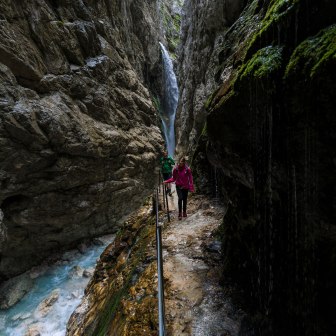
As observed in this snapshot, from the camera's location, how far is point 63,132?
1440 centimetres

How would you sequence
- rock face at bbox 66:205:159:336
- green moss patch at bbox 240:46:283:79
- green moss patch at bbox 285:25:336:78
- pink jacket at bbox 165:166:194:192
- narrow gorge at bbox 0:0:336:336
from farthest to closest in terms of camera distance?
pink jacket at bbox 165:166:194:192
rock face at bbox 66:205:159:336
green moss patch at bbox 240:46:283:79
narrow gorge at bbox 0:0:336:336
green moss patch at bbox 285:25:336:78

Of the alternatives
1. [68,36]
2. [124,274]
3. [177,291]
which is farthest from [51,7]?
[177,291]

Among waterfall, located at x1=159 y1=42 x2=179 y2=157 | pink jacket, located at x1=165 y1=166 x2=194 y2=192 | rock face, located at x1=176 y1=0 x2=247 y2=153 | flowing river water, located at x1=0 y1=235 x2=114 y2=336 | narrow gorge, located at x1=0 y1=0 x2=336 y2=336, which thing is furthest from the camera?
waterfall, located at x1=159 y1=42 x2=179 y2=157

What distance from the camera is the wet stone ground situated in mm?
4840

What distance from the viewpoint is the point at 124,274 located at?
7.35m

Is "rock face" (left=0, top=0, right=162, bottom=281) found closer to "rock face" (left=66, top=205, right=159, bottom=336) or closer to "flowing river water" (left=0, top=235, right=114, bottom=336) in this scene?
"flowing river water" (left=0, top=235, right=114, bottom=336)

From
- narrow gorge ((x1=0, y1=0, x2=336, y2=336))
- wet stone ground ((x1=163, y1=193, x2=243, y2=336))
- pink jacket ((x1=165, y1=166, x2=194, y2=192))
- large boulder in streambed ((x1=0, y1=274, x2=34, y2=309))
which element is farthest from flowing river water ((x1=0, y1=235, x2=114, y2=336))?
pink jacket ((x1=165, y1=166, x2=194, y2=192))

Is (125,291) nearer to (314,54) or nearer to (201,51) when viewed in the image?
(314,54)

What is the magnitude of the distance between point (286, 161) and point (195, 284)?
3420 millimetres

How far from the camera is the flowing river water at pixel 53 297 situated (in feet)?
39.0

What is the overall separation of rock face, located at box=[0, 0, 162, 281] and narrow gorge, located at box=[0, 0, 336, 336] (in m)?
0.09

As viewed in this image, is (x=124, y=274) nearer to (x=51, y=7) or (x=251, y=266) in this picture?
(x=251, y=266)

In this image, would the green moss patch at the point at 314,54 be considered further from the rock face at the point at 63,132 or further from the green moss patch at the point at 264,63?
the rock face at the point at 63,132

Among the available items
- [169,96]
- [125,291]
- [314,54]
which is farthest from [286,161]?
[169,96]
